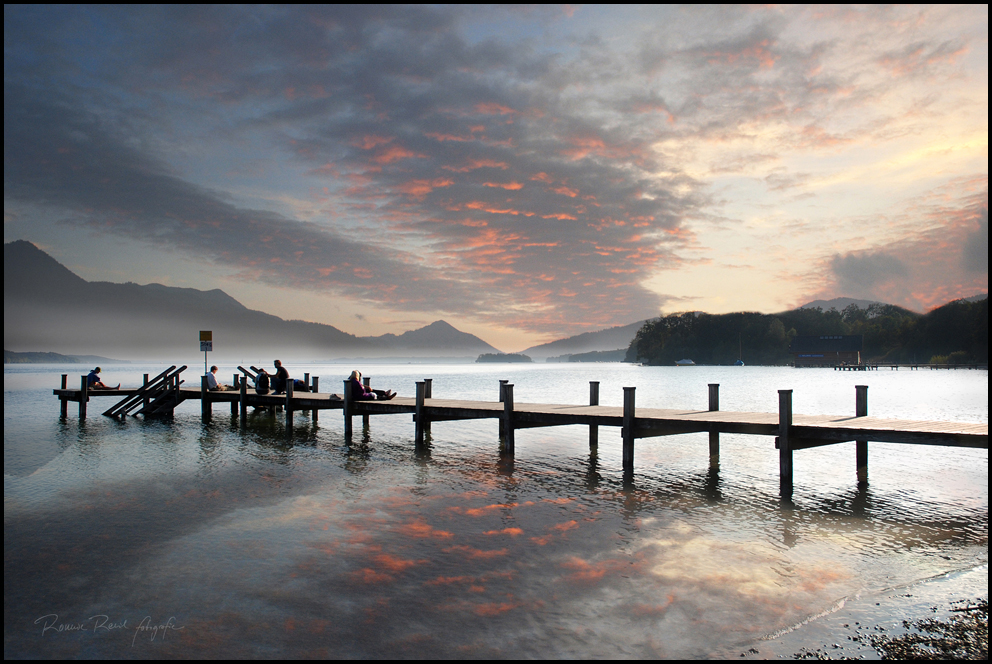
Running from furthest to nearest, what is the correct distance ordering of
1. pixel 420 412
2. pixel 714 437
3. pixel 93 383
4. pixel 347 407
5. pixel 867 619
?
pixel 93 383 < pixel 347 407 < pixel 420 412 < pixel 714 437 < pixel 867 619

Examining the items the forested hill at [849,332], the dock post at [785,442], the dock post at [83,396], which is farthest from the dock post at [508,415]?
the forested hill at [849,332]

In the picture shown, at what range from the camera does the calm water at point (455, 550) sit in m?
6.45

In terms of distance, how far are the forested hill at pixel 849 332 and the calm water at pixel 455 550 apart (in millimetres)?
131714

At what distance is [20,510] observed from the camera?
11.6 meters

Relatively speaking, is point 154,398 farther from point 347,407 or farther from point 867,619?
point 867,619

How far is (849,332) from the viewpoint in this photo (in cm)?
15412

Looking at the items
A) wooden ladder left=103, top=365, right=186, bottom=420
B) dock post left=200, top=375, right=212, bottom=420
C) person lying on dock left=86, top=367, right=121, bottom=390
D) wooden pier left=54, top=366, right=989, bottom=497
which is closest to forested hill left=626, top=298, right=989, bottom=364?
wooden pier left=54, top=366, right=989, bottom=497

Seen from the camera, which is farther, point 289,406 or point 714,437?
point 289,406

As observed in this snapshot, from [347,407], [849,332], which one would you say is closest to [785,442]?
[347,407]

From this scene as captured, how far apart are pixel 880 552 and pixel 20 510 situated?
16457mm

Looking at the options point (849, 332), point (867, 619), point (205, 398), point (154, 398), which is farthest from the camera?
point (849, 332)

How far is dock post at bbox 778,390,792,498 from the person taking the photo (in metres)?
12.5

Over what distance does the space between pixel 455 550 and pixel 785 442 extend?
813cm

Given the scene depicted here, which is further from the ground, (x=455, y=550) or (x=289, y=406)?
(x=289, y=406)
